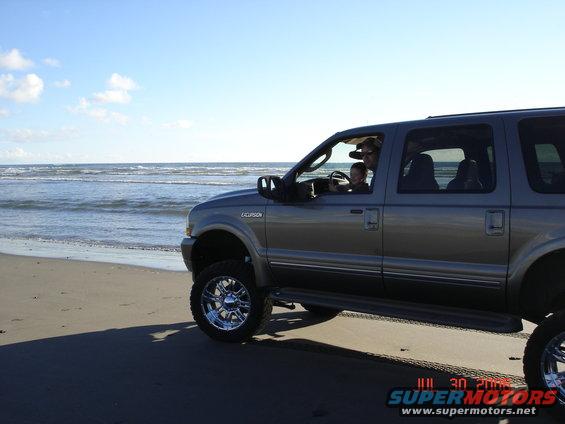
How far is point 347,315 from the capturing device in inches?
252

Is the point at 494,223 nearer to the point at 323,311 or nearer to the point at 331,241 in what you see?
the point at 331,241

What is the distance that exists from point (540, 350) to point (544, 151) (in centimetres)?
130

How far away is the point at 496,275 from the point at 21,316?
504cm

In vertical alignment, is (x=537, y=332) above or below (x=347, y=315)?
above

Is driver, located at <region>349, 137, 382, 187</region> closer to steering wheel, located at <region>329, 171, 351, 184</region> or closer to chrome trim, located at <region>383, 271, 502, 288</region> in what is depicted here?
steering wheel, located at <region>329, 171, 351, 184</region>

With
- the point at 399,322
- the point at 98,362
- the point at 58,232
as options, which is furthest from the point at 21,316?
the point at 58,232

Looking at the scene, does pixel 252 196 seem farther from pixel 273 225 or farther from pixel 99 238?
pixel 99 238

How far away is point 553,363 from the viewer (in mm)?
3688

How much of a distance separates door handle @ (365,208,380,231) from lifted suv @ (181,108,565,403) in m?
0.01

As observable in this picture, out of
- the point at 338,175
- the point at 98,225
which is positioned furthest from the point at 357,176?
the point at 98,225

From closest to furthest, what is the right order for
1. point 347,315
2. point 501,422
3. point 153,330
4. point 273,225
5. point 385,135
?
point 501,422, point 385,135, point 273,225, point 153,330, point 347,315

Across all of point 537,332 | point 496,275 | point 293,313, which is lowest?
point 293,313

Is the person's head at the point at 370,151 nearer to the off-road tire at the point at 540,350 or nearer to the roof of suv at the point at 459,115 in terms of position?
the roof of suv at the point at 459,115

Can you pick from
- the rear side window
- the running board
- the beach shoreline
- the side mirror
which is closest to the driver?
the side mirror
